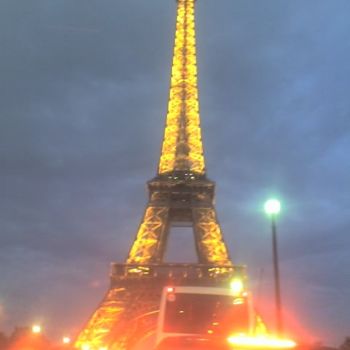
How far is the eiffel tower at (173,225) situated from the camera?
43.2 meters

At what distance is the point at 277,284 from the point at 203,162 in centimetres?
3917

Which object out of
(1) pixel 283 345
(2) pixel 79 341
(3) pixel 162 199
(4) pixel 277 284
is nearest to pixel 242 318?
(4) pixel 277 284

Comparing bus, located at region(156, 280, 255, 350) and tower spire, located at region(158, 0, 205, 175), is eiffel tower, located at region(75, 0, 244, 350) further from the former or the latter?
bus, located at region(156, 280, 255, 350)

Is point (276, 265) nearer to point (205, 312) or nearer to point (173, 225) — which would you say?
point (205, 312)

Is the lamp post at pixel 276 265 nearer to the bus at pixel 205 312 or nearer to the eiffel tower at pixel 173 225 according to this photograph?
the bus at pixel 205 312

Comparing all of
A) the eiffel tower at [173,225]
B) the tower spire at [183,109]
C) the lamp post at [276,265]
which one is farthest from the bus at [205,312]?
the tower spire at [183,109]

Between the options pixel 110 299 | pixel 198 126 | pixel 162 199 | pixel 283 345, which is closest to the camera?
pixel 283 345

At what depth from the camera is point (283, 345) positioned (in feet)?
18.2

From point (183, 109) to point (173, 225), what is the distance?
40.7 feet

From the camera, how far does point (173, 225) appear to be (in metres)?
56.6

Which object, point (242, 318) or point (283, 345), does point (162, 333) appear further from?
point (283, 345)

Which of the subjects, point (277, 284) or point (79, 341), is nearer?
point (277, 284)

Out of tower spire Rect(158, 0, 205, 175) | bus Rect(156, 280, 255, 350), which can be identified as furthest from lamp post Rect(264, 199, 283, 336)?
tower spire Rect(158, 0, 205, 175)

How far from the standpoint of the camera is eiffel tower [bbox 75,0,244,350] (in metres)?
43.2
